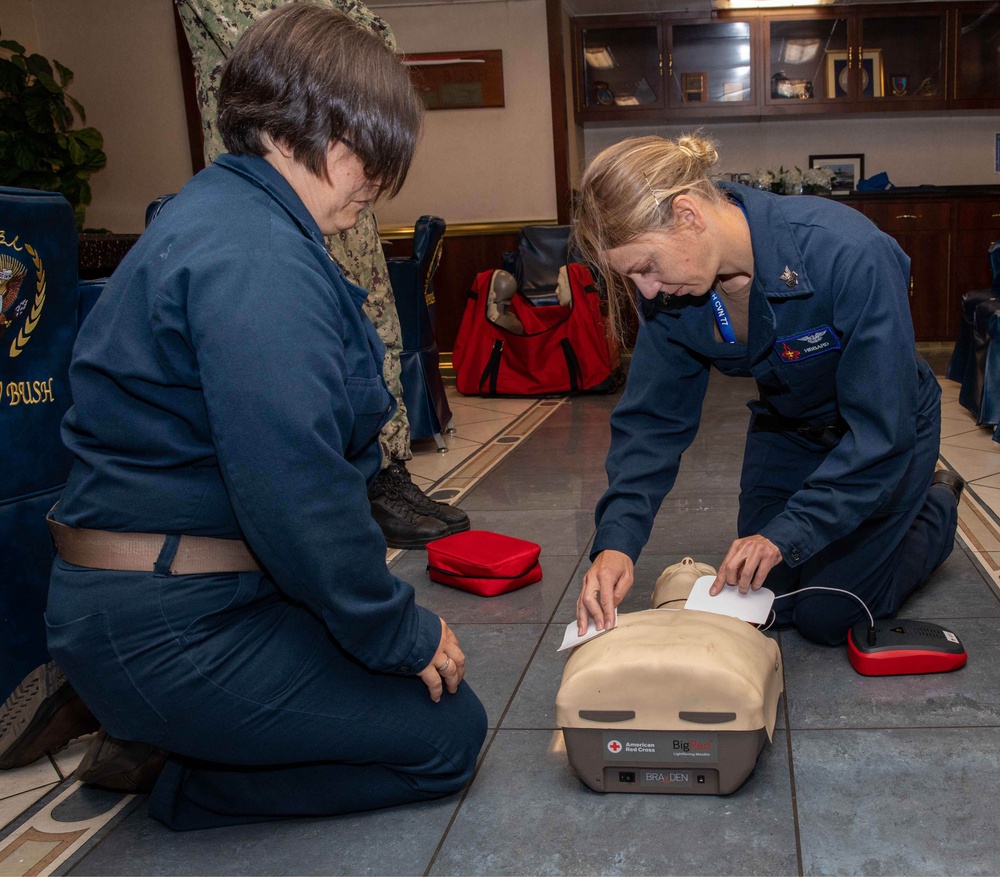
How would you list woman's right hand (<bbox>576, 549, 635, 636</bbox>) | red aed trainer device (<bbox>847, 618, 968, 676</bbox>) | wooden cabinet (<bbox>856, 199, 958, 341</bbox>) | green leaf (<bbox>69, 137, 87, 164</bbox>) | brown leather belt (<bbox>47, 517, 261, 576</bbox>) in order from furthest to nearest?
wooden cabinet (<bbox>856, 199, 958, 341</bbox>)
green leaf (<bbox>69, 137, 87, 164</bbox>)
red aed trainer device (<bbox>847, 618, 968, 676</bbox>)
woman's right hand (<bbox>576, 549, 635, 636</bbox>)
brown leather belt (<bbox>47, 517, 261, 576</bbox>)

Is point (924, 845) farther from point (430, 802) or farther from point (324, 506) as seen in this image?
point (324, 506)

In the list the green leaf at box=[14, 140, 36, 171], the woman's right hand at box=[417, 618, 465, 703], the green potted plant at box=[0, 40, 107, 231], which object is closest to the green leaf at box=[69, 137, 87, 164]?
the green potted plant at box=[0, 40, 107, 231]

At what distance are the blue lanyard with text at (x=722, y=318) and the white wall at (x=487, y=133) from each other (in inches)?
178

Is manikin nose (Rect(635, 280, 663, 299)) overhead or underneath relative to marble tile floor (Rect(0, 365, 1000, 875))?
overhead

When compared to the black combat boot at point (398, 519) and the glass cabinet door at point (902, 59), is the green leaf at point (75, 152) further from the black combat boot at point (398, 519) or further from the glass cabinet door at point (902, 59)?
the glass cabinet door at point (902, 59)

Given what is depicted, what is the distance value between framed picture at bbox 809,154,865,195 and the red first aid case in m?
5.12

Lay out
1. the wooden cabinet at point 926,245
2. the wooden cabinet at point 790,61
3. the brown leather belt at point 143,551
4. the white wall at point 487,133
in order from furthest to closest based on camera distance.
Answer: the wooden cabinet at point 790,61 < the wooden cabinet at point 926,245 < the white wall at point 487,133 < the brown leather belt at point 143,551

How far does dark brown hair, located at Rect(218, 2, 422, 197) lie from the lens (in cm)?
116

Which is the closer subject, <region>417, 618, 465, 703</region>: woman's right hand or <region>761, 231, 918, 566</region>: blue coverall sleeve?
<region>417, 618, 465, 703</region>: woman's right hand

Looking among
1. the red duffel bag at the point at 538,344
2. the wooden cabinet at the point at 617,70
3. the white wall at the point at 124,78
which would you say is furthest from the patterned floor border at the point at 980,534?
the white wall at the point at 124,78

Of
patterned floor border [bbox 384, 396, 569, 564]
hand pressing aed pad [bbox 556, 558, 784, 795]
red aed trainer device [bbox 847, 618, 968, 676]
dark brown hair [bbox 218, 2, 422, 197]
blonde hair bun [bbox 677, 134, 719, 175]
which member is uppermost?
dark brown hair [bbox 218, 2, 422, 197]

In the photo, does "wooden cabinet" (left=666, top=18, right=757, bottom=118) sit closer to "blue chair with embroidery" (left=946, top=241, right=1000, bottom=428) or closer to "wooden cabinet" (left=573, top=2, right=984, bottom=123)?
"wooden cabinet" (left=573, top=2, right=984, bottom=123)

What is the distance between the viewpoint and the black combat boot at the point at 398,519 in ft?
9.02

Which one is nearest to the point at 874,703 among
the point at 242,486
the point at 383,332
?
the point at 242,486
